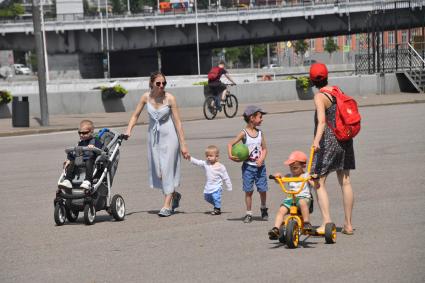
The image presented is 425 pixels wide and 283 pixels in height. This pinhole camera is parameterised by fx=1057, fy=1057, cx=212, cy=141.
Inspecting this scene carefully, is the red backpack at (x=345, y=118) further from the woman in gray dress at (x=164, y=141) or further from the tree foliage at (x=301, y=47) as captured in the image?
the tree foliage at (x=301, y=47)

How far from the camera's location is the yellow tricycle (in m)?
9.68

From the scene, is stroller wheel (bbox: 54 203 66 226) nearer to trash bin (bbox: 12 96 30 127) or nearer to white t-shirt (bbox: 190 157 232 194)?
white t-shirt (bbox: 190 157 232 194)

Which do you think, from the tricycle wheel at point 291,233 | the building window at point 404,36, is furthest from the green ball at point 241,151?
the building window at point 404,36

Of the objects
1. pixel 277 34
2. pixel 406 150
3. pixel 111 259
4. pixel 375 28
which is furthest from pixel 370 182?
pixel 277 34

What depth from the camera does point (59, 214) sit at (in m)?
11.9

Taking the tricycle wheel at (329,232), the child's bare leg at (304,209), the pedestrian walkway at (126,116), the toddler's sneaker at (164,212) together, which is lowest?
the pedestrian walkway at (126,116)

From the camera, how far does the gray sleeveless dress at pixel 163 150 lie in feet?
42.0

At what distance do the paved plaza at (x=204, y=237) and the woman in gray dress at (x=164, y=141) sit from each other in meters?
0.39

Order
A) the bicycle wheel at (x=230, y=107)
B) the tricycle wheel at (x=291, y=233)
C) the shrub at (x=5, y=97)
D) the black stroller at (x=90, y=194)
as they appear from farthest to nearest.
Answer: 1. the shrub at (x=5, y=97)
2. the bicycle wheel at (x=230, y=107)
3. the black stroller at (x=90, y=194)
4. the tricycle wheel at (x=291, y=233)

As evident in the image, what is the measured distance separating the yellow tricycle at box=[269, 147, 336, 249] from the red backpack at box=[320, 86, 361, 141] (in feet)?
1.85

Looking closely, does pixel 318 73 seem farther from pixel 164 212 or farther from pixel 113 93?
pixel 113 93

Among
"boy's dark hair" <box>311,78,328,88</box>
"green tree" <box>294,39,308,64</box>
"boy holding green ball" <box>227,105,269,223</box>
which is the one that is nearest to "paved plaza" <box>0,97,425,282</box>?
"boy holding green ball" <box>227,105,269,223</box>

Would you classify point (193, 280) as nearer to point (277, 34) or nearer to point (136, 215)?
point (136, 215)

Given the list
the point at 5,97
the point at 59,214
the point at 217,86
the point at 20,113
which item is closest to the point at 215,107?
the point at 217,86
